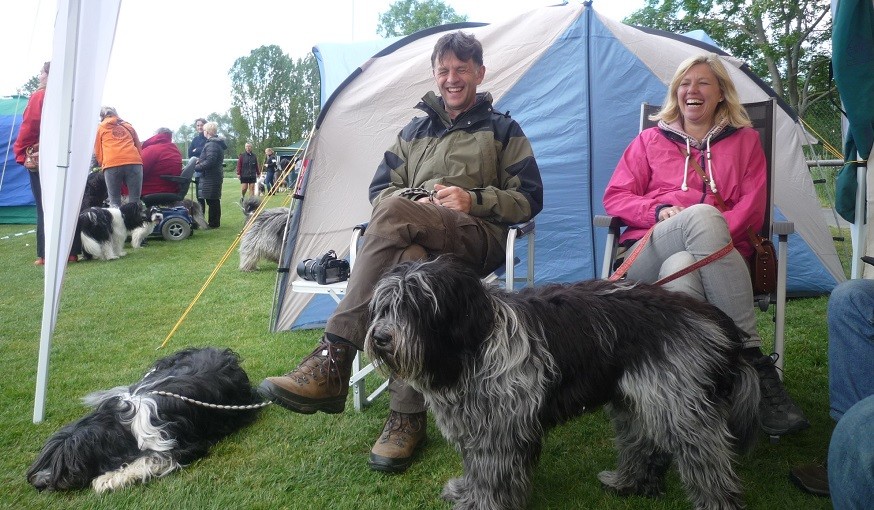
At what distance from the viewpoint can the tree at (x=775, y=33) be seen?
20.9 metres

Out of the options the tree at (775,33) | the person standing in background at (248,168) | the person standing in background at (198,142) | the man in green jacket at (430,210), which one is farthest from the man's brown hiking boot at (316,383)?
the tree at (775,33)

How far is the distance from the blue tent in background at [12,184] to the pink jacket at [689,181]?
11390 mm

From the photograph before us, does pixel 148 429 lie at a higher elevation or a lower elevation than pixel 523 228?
lower

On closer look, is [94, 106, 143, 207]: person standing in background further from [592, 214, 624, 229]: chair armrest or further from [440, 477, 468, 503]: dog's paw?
[440, 477, 468, 503]: dog's paw

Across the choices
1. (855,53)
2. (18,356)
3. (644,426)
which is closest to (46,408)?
(18,356)

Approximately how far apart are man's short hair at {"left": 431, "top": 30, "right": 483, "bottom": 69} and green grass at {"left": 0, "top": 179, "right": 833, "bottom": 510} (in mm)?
1685

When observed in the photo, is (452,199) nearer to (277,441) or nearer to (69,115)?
(277,441)

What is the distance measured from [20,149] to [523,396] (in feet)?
22.6

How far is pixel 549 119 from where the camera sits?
442cm

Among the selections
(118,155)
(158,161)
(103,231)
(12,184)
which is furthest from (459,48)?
(12,184)

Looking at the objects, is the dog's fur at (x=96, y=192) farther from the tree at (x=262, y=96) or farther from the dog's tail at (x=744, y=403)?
the tree at (x=262, y=96)

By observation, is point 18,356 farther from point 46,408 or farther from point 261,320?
point 261,320

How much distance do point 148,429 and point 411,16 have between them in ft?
166

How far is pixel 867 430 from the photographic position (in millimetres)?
1249
